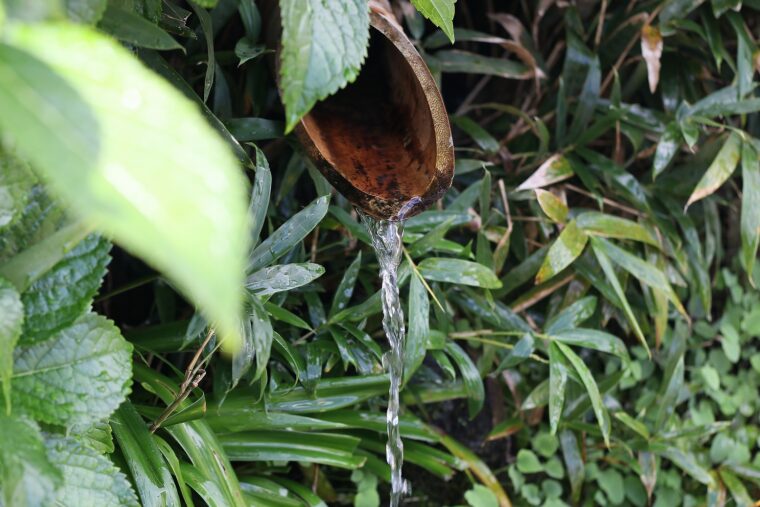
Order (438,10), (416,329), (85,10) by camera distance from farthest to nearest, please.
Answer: (416,329), (438,10), (85,10)

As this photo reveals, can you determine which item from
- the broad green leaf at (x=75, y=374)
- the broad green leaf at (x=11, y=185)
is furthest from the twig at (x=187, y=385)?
the broad green leaf at (x=11, y=185)

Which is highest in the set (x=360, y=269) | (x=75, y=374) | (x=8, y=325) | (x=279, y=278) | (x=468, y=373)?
(x=8, y=325)

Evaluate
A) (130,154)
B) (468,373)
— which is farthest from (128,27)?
(468,373)

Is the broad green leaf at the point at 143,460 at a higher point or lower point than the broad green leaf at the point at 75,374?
lower

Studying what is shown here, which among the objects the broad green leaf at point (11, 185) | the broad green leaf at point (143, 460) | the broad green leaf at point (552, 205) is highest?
the broad green leaf at point (11, 185)

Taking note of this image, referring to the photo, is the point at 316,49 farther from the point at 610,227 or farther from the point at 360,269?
the point at 610,227

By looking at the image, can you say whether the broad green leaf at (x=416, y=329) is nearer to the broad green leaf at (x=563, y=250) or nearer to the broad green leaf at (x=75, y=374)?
the broad green leaf at (x=563, y=250)

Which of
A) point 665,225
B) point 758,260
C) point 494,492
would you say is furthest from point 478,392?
point 758,260
